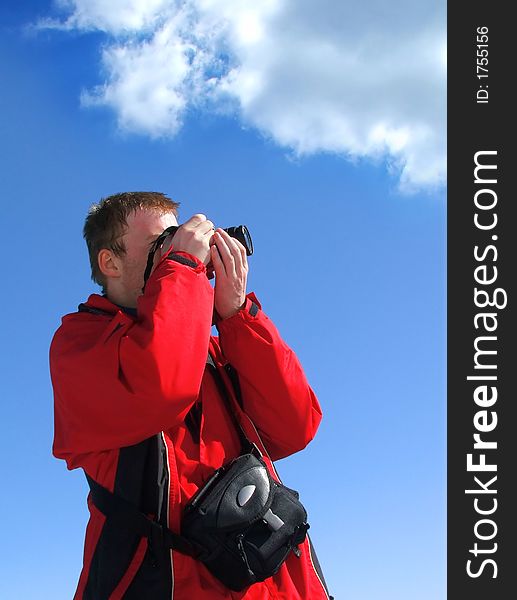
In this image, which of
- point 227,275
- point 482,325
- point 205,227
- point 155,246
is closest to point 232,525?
point 227,275

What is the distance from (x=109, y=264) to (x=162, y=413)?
5.35ft

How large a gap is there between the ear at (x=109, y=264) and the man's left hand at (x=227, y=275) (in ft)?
2.87

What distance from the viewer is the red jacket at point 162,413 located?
4172 mm

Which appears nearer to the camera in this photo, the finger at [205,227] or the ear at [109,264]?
the finger at [205,227]

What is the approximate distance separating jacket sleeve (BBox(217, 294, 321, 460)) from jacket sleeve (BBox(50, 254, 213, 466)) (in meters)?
0.42

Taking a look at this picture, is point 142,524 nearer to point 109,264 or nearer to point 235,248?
point 235,248

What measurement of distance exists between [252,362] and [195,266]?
72cm

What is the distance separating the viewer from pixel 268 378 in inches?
187

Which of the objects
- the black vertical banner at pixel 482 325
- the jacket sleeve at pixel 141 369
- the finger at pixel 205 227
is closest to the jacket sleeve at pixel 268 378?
the jacket sleeve at pixel 141 369

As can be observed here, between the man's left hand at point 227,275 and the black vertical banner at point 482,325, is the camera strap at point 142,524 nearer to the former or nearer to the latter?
the man's left hand at point 227,275

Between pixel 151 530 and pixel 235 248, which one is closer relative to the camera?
pixel 151 530

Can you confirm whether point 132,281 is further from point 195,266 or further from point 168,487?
point 168,487

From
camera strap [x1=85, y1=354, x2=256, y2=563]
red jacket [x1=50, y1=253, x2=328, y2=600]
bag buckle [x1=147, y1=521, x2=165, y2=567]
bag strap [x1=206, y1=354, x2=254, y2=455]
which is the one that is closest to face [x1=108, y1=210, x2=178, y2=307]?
red jacket [x1=50, y1=253, x2=328, y2=600]

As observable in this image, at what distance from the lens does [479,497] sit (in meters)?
7.96
